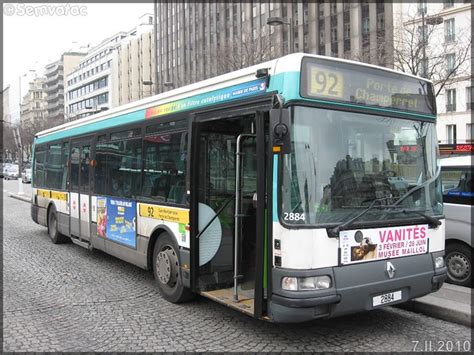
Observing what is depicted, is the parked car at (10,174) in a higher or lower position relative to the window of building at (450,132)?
lower

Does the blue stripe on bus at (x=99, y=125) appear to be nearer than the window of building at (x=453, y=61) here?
Yes

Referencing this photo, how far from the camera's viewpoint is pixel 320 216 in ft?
15.0

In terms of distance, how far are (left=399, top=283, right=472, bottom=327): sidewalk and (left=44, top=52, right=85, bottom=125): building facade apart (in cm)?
13781

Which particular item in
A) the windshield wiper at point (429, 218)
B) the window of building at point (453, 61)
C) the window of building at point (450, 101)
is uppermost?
the window of building at point (450, 101)

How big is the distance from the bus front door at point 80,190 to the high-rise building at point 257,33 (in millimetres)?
11366

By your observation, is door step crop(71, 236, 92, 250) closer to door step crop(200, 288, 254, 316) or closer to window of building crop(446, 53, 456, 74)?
door step crop(200, 288, 254, 316)

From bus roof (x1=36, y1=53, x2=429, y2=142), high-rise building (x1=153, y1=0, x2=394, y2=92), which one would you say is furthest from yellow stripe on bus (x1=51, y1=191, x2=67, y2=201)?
high-rise building (x1=153, y1=0, x2=394, y2=92)

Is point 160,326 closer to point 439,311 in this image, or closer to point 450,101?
point 439,311

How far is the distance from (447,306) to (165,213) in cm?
377

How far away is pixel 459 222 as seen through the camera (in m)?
7.24

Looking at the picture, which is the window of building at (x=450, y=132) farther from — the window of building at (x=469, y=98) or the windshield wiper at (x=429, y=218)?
the windshield wiper at (x=429, y=218)

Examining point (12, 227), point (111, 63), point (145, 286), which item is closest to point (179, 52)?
point (111, 63)

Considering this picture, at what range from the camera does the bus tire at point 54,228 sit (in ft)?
37.2

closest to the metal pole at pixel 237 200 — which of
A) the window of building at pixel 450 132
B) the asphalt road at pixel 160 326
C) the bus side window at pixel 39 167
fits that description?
the asphalt road at pixel 160 326
